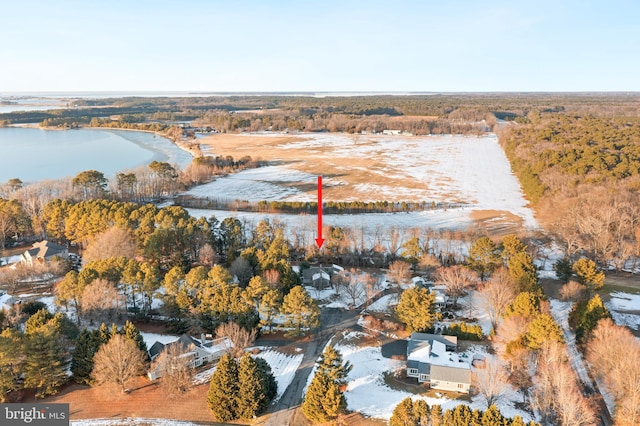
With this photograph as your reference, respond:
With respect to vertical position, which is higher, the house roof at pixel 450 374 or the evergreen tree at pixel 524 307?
the evergreen tree at pixel 524 307

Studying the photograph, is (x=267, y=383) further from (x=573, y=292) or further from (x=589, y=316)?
(x=573, y=292)

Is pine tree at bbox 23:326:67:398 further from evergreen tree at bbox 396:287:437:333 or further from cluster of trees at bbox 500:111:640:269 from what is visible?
cluster of trees at bbox 500:111:640:269

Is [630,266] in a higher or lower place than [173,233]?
lower

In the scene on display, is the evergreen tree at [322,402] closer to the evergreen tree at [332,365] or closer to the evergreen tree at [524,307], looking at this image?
the evergreen tree at [332,365]

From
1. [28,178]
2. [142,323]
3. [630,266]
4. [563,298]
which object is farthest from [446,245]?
[28,178]

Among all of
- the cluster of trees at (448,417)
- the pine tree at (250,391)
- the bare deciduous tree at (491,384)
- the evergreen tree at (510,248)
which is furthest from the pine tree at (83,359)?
the evergreen tree at (510,248)

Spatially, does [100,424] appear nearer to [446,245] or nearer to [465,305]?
[465,305]

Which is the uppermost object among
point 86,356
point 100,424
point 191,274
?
point 191,274
